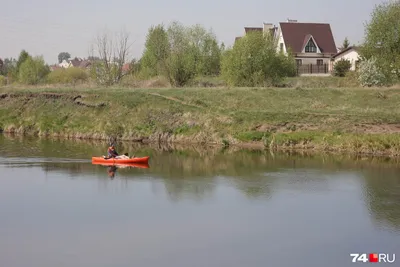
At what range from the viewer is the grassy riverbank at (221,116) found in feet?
123

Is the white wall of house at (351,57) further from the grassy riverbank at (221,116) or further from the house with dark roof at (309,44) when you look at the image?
A: the grassy riverbank at (221,116)

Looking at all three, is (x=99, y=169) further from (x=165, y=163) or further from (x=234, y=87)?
(x=234, y=87)

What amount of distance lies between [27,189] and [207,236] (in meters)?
10.1

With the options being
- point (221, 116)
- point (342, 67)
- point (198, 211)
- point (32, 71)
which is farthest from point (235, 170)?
point (32, 71)

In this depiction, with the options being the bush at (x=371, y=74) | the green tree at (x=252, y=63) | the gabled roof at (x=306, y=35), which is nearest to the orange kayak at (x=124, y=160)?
the green tree at (x=252, y=63)

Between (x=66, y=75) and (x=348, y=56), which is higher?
(x=348, y=56)

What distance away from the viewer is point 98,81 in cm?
6300

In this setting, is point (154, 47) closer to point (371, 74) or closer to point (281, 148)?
point (371, 74)

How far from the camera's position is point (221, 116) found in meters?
41.9

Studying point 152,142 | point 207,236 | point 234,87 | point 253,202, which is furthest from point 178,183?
point 234,87

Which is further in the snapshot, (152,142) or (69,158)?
(152,142)

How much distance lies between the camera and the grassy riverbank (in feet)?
123

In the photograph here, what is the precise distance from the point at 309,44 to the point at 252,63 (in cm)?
2278

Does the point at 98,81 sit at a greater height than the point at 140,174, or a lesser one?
greater
